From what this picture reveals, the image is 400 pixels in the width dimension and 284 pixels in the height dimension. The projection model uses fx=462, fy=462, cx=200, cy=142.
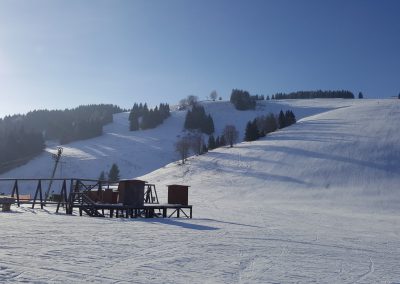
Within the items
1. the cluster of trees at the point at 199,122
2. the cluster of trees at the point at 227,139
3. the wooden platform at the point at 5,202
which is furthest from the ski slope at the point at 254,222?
the cluster of trees at the point at 199,122

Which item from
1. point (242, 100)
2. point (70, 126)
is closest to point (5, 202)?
point (70, 126)

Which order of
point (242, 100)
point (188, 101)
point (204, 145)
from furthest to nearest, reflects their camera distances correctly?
point (188, 101), point (242, 100), point (204, 145)

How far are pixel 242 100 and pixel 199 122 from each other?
28.1 metres

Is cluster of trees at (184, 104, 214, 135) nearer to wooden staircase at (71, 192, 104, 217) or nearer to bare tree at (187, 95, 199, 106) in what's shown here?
bare tree at (187, 95, 199, 106)

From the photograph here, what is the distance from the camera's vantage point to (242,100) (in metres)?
167

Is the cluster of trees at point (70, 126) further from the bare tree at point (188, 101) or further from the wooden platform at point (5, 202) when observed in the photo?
the wooden platform at point (5, 202)

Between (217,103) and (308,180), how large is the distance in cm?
11710

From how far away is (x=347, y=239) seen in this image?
18766 millimetres

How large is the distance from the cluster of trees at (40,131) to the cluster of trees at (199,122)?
1111 inches

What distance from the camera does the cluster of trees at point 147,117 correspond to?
152m

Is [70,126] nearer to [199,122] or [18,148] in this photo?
[18,148]

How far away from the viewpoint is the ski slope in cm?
1022

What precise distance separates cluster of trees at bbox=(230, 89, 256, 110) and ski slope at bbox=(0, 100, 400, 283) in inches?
902

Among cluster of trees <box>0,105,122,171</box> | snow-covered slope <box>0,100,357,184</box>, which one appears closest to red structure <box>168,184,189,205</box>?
snow-covered slope <box>0,100,357,184</box>
